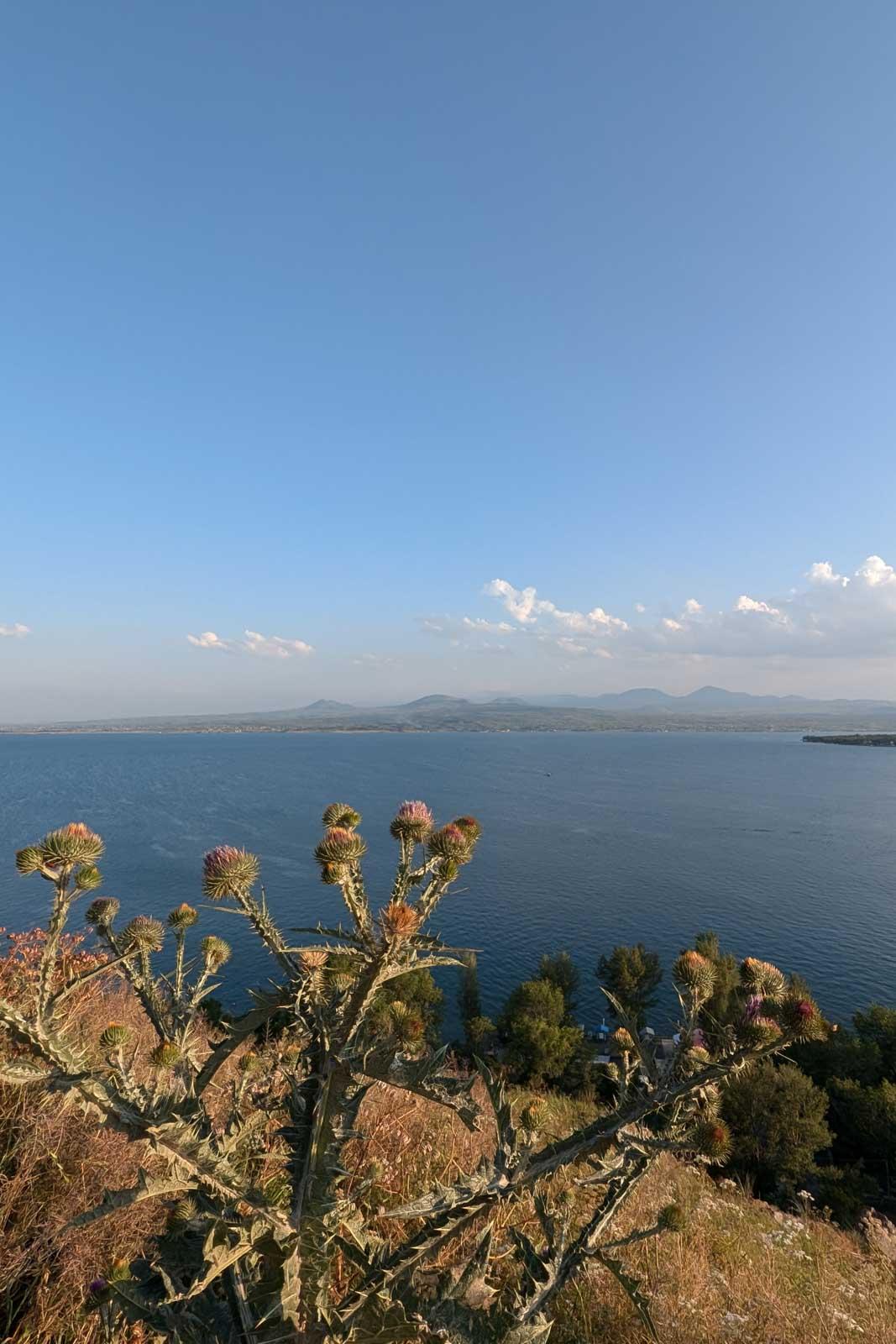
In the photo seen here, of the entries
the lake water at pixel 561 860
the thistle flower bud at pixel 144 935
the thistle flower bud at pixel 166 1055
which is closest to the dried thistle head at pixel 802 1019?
the thistle flower bud at pixel 166 1055

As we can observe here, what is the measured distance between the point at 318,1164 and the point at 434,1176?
5.04 metres

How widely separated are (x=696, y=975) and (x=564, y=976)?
44.6 m

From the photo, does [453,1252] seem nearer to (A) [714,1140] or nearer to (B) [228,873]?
(A) [714,1140]

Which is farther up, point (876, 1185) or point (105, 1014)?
point (105, 1014)

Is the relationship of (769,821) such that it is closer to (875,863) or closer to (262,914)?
(875,863)

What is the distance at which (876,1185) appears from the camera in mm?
27047

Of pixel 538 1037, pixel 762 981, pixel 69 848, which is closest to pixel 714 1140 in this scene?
pixel 762 981

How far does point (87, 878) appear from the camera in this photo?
12.7 ft

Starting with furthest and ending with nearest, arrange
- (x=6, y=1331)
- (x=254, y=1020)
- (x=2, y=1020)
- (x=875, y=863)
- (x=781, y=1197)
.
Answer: (x=875, y=863) → (x=781, y=1197) → (x=6, y=1331) → (x=254, y=1020) → (x=2, y=1020)

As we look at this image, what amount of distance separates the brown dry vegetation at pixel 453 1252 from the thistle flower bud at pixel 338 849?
8.80ft

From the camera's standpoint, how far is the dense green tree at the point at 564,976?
42.4 m

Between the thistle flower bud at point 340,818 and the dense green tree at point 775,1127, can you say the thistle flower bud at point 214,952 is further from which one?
the dense green tree at point 775,1127

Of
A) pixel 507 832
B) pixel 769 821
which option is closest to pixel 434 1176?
pixel 507 832

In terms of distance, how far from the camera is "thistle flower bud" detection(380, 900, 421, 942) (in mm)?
2562
